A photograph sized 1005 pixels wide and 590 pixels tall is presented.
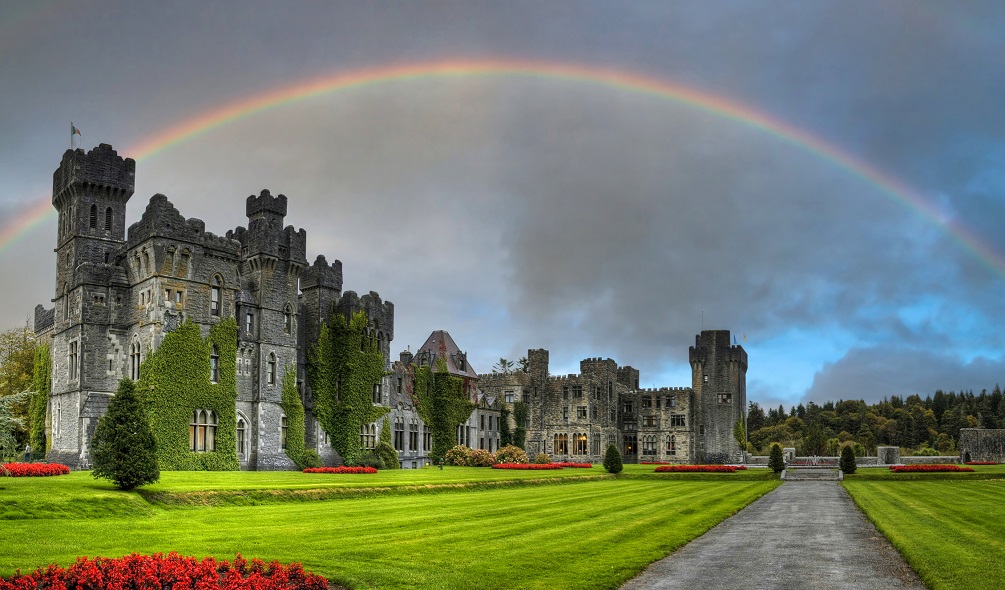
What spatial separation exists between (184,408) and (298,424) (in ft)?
29.0

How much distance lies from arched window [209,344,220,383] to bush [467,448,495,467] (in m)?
22.6

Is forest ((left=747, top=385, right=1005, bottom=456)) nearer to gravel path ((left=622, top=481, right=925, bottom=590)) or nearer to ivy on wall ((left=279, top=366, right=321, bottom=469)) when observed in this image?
ivy on wall ((left=279, top=366, right=321, bottom=469))

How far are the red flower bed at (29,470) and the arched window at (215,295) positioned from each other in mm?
17833

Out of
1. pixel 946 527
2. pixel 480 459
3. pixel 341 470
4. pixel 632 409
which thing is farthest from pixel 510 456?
pixel 946 527

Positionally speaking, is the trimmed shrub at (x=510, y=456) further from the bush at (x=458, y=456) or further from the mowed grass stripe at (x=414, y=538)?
the mowed grass stripe at (x=414, y=538)

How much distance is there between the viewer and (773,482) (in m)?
53.0

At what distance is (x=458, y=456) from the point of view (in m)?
68.8

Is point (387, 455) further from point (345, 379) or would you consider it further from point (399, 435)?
point (399, 435)

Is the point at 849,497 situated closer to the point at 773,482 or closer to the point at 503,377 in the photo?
the point at 773,482

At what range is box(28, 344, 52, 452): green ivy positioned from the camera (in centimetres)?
5528

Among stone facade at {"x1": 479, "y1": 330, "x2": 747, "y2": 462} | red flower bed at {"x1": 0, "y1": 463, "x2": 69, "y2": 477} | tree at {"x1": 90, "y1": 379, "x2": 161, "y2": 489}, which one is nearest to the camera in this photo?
tree at {"x1": 90, "y1": 379, "x2": 161, "y2": 489}

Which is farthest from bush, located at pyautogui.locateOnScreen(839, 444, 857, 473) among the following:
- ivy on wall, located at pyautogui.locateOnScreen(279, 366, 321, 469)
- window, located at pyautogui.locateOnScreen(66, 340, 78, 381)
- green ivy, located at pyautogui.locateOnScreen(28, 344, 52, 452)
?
green ivy, located at pyautogui.locateOnScreen(28, 344, 52, 452)

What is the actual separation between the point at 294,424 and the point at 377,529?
36.7m

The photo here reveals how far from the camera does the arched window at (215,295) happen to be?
52.5 metres
